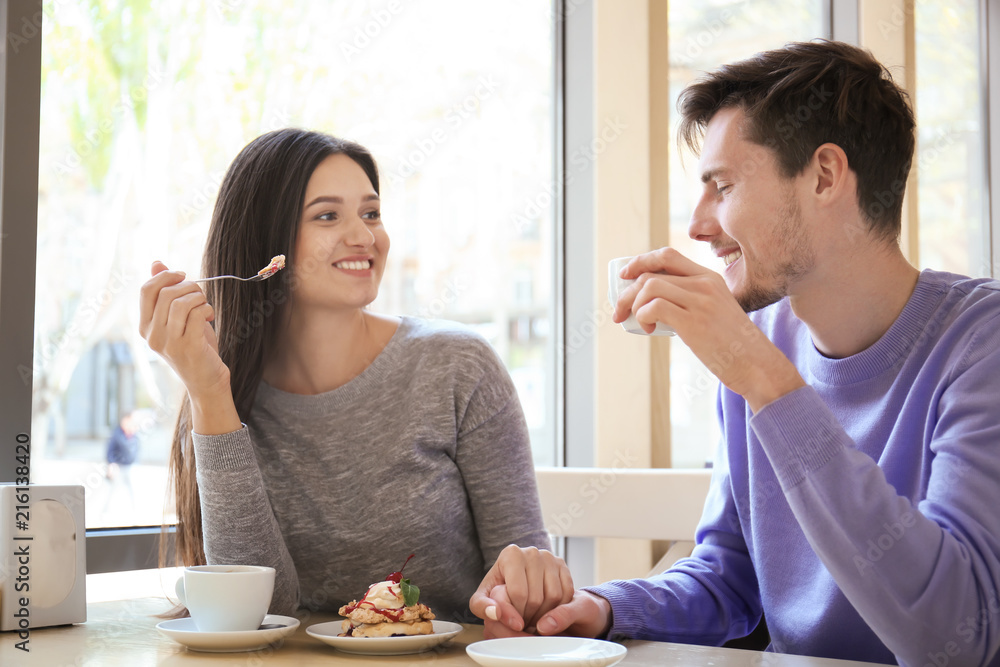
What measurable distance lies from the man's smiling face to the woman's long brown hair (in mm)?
705

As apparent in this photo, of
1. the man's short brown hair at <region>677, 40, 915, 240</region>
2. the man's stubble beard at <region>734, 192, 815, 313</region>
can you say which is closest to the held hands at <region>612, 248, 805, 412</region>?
the man's stubble beard at <region>734, 192, 815, 313</region>

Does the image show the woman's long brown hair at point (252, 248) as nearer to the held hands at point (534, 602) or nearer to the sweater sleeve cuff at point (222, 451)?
the sweater sleeve cuff at point (222, 451)

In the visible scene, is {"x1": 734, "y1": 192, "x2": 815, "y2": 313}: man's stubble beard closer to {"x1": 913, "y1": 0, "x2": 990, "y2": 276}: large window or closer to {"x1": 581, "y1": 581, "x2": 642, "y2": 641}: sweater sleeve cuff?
{"x1": 581, "y1": 581, "x2": 642, "y2": 641}: sweater sleeve cuff

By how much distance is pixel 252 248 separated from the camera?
5.04ft

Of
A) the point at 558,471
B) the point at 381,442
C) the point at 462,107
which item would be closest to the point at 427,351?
the point at 381,442

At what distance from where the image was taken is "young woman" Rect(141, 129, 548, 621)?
1422 mm

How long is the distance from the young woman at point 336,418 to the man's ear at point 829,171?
629mm

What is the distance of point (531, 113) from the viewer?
2504 mm

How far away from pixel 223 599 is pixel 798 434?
2.17 ft

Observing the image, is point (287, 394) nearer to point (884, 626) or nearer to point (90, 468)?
point (90, 468)

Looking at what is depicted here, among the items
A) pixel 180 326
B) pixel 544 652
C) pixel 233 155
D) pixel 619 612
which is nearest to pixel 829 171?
pixel 619 612

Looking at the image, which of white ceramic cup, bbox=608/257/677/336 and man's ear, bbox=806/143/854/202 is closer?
white ceramic cup, bbox=608/257/677/336

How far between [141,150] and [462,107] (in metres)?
0.95

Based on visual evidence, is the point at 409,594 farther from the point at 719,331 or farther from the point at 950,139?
the point at 950,139
